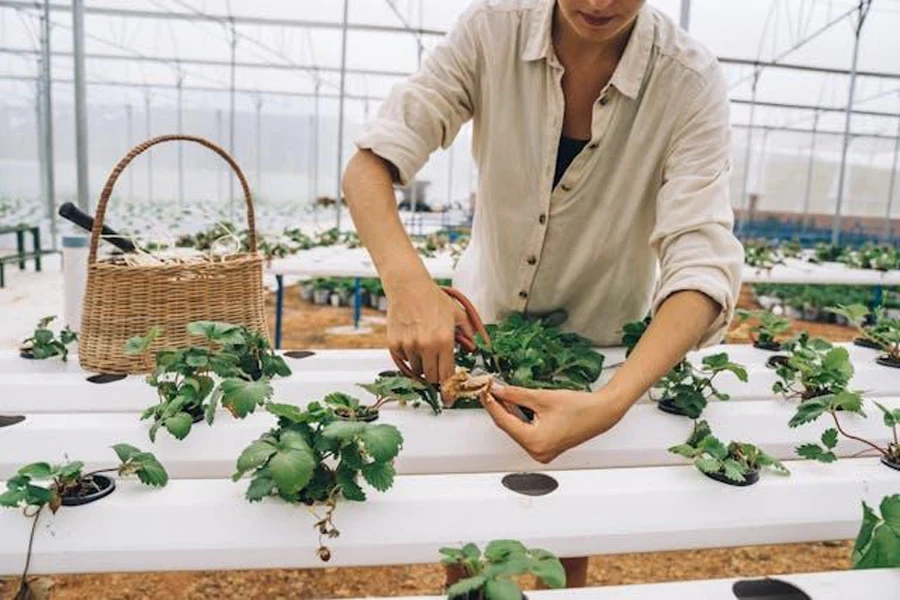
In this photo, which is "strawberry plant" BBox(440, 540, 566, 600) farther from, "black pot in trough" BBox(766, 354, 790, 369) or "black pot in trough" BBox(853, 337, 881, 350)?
"black pot in trough" BBox(853, 337, 881, 350)

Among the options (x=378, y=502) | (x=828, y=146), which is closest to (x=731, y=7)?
(x=828, y=146)

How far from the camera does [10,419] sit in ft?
3.07

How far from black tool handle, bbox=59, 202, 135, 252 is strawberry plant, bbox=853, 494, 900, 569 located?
1417 mm

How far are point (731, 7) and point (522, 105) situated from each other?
10.9 metres

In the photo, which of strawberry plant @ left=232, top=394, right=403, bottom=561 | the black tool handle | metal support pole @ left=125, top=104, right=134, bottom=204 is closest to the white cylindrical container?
the black tool handle

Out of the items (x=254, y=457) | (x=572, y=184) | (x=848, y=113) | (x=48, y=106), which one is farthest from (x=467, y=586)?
(x=848, y=113)

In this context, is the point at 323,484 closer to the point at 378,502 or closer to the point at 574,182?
the point at 378,502

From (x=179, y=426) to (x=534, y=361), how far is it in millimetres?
531

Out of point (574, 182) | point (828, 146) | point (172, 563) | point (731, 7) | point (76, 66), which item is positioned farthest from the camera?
point (828, 146)

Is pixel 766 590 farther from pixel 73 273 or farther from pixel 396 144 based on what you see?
pixel 73 273

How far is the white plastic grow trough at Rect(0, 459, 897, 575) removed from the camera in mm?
665

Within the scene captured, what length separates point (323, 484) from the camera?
742 mm

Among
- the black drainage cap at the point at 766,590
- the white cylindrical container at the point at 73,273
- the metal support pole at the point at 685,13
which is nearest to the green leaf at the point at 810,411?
the black drainage cap at the point at 766,590

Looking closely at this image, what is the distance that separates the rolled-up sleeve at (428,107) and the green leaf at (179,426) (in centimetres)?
48
